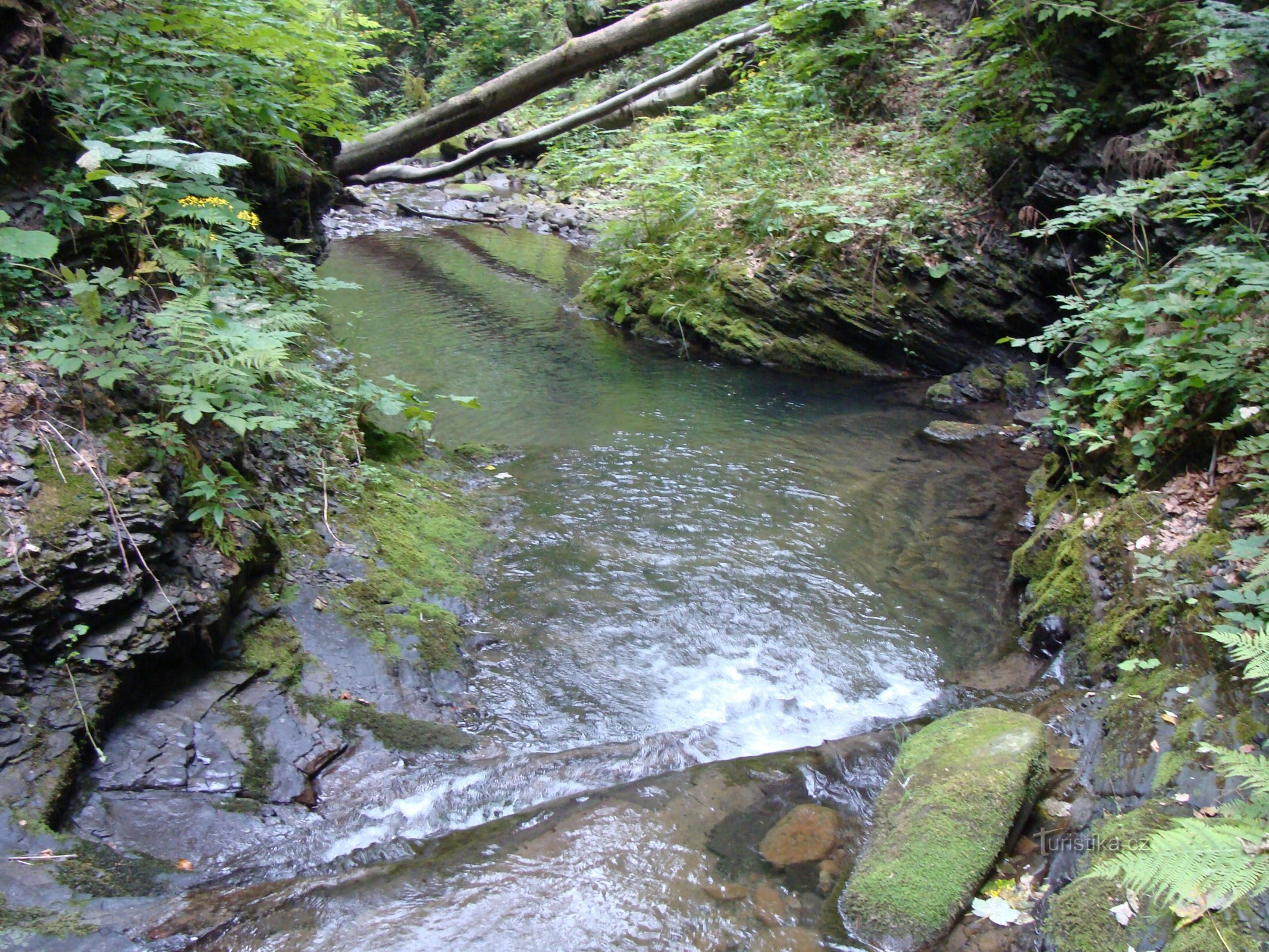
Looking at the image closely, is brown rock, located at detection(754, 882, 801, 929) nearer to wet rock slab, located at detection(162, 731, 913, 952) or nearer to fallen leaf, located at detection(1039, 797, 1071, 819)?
wet rock slab, located at detection(162, 731, 913, 952)

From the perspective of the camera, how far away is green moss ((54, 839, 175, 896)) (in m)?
2.65

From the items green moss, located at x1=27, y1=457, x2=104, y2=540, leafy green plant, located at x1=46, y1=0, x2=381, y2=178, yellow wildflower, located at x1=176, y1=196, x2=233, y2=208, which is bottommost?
green moss, located at x1=27, y1=457, x2=104, y2=540

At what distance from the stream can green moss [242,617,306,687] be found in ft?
0.58

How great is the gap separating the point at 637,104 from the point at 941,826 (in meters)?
17.7

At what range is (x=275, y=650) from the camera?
388 centimetres

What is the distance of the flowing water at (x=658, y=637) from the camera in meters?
3.02

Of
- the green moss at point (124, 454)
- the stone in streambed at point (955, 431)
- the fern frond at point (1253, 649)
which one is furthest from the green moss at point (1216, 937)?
the stone in streambed at point (955, 431)

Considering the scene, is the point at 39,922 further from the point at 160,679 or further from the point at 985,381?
the point at 985,381

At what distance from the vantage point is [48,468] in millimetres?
3246

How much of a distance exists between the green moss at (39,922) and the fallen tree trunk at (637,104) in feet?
55.5

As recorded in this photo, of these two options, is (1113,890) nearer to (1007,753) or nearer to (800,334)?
(1007,753)

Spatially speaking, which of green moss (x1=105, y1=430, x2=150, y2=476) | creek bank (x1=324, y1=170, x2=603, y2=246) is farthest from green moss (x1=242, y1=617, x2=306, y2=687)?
creek bank (x1=324, y1=170, x2=603, y2=246)

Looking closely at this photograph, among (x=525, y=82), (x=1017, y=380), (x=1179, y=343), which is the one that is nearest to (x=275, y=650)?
(x=1179, y=343)

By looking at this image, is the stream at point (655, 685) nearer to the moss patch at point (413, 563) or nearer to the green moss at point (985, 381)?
the moss patch at point (413, 563)
